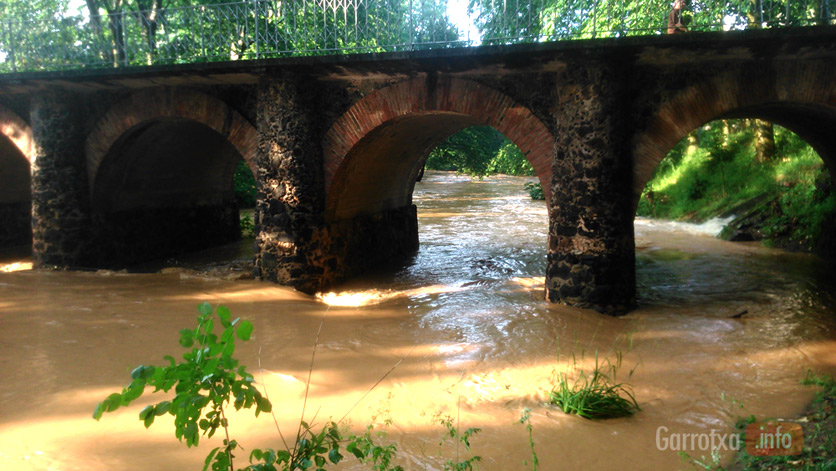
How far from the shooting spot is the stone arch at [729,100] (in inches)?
247

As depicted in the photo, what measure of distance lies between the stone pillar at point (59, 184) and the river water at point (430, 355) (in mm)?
1072

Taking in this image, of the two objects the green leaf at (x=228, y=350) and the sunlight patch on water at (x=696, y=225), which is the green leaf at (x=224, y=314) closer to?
the green leaf at (x=228, y=350)

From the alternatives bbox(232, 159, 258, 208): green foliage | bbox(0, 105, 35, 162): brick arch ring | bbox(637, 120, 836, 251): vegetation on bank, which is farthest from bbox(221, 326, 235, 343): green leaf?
bbox(232, 159, 258, 208): green foliage

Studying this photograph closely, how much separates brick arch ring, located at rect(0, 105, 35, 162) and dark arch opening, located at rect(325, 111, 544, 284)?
5365 millimetres

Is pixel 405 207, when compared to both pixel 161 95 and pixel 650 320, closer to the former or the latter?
pixel 161 95

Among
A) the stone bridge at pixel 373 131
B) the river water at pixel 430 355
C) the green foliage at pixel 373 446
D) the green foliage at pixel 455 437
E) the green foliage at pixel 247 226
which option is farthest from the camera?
the green foliage at pixel 247 226

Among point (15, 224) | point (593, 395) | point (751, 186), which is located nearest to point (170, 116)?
point (15, 224)

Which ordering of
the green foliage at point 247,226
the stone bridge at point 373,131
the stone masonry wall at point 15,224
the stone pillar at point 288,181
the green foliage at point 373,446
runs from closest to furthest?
1. the green foliage at point 373,446
2. the stone bridge at point 373,131
3. the stone pillar at point 288,181
4. the stone masonry wall at point 15,224
5. the green foliage at point 247,226

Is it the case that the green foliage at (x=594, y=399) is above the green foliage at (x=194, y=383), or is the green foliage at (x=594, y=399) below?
below

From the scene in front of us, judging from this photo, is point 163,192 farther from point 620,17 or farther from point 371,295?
point 620,17

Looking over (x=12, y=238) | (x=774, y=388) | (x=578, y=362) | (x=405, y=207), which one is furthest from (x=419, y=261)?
(x=12, y=238)

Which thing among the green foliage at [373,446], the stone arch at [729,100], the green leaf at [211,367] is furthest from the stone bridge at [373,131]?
the green leaf at [211,367]

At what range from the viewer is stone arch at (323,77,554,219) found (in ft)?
24.1

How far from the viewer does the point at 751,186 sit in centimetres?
1496
